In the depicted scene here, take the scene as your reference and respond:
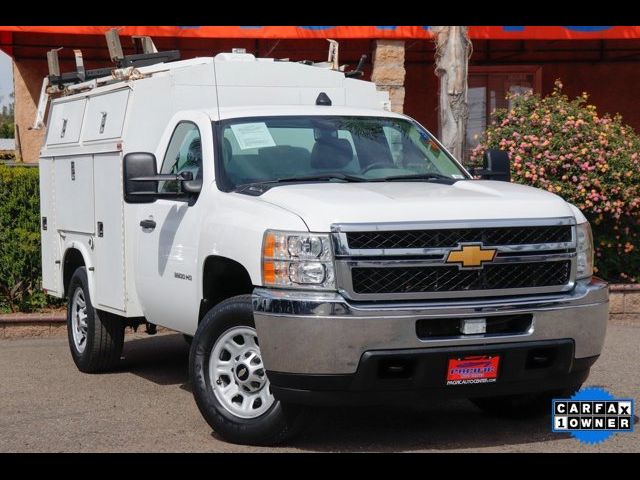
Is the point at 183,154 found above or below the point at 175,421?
above

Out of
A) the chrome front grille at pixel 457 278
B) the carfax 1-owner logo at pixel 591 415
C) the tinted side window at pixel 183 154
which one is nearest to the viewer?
the chrome front grille at pixel 457 278

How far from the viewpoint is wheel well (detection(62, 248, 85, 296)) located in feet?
33.2

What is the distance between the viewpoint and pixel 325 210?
249 inches

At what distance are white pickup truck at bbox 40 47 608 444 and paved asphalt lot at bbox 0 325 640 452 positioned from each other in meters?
0.32

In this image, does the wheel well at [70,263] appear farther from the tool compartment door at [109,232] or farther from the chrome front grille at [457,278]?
the chrome front grille at [457,278]

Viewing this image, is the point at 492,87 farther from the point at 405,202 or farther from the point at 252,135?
the point at 405,202

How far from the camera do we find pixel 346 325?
20.1 ft

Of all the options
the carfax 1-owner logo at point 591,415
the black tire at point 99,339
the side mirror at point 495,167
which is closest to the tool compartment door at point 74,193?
the black tire at point 99,339

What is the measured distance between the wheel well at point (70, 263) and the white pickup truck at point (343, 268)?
1.60 metres

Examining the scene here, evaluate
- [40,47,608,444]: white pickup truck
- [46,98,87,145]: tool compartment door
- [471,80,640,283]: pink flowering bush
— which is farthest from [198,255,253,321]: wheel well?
[471,80,640,283]: pink flowering bush

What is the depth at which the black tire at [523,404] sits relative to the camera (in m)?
7.24

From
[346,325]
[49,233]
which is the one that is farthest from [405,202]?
[49,233]

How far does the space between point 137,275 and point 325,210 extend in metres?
2.63

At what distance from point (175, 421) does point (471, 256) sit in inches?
96.0
